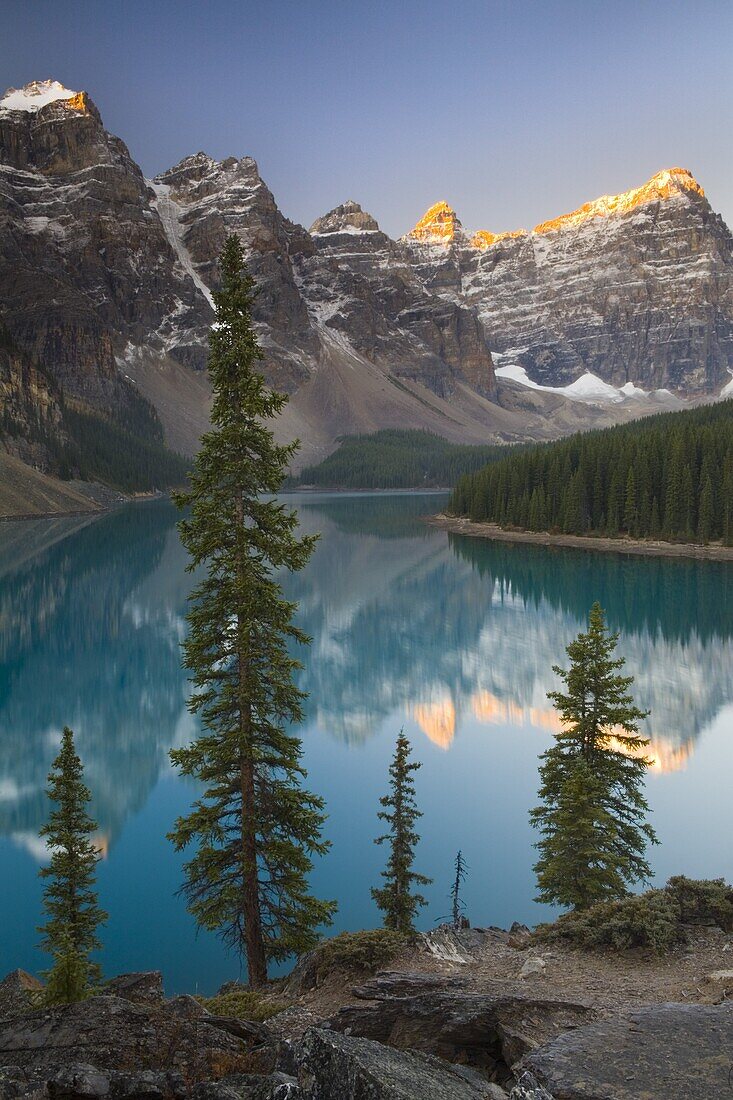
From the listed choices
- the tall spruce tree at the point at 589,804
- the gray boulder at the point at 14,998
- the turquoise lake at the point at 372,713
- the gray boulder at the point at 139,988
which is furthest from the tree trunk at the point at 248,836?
the tall spruce tree at the point at 589,804

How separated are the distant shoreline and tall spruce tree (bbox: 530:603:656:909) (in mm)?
64214

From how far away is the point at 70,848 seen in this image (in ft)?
42.2

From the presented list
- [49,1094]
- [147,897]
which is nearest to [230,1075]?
[49,1094]

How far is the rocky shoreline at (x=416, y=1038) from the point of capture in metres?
4.86

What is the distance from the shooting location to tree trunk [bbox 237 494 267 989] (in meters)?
12.2

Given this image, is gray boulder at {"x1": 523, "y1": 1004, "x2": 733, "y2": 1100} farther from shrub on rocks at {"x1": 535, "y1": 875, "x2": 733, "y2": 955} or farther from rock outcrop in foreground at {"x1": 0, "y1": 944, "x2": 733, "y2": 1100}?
shrub on rocks at {"x1": 535, "y1": 875, "x2": 733, "y2": 955}

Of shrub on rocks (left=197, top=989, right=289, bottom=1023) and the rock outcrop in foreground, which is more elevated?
the rock outcrop in foreground

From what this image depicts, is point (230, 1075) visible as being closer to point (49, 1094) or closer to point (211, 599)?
point (49, 1094)

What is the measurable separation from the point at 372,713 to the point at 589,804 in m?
18.9

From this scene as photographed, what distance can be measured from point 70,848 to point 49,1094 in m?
8.25

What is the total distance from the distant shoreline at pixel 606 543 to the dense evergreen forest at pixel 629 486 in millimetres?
1425

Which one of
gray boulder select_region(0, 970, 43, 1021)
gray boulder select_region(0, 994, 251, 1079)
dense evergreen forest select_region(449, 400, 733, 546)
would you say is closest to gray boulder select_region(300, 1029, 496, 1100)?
gray boulder select_region(0, 994, 251, 1079)

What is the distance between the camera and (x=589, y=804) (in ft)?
46.3

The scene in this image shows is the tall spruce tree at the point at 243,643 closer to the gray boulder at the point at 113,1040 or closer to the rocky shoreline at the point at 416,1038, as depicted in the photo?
the rocky shoreline at the point at 416,1038
